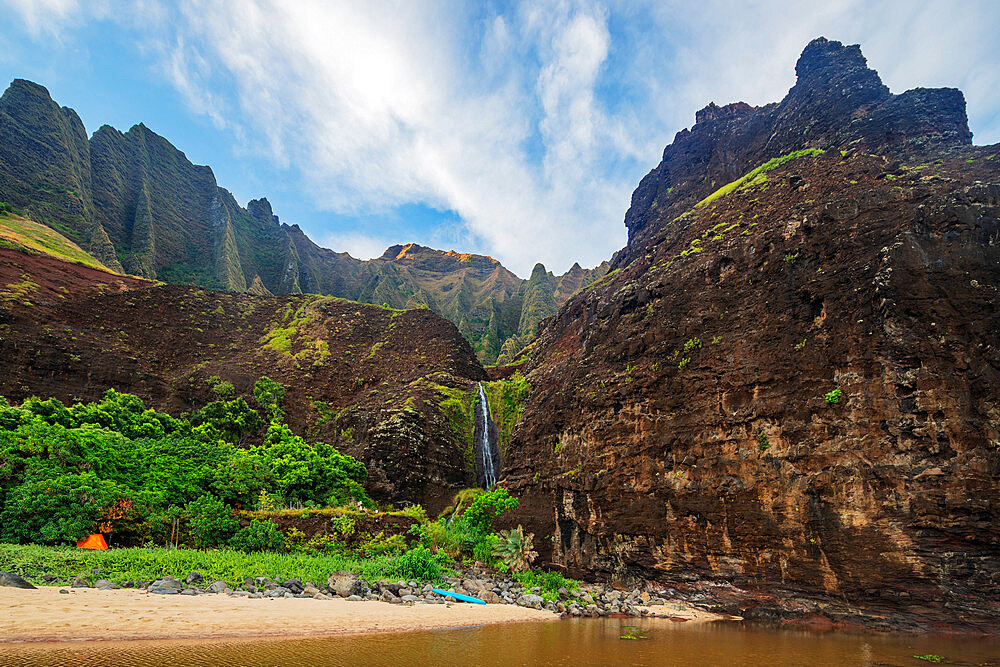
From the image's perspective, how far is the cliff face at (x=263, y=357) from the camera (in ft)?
123

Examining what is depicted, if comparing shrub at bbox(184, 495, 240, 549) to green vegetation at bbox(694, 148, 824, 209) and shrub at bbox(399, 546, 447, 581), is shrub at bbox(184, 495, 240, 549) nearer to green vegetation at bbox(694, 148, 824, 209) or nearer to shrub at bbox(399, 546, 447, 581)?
shrub at bbox(399, 546, 447, 581)

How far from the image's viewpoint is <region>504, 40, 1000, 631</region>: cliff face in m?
14.2

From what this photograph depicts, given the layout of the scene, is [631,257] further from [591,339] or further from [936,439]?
[936,439]

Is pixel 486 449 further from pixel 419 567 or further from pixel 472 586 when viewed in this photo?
pixel 472 586

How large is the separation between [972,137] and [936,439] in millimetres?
25922

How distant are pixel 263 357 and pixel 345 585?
4341cm

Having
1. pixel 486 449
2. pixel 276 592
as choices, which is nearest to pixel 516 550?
pixel 276 592

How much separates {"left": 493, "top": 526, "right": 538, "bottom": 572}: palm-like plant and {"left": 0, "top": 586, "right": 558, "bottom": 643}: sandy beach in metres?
9.39

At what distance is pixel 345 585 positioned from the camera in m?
14.8

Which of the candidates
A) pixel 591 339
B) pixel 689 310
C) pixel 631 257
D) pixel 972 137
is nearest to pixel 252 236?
pixel 631 257

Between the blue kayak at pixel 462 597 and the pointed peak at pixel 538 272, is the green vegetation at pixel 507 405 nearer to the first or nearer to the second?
the blue kayak at pixel 462 597

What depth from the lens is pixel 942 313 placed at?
15969mm

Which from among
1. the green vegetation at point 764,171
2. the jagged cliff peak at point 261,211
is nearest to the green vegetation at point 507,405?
the green vegetation at point 764,171

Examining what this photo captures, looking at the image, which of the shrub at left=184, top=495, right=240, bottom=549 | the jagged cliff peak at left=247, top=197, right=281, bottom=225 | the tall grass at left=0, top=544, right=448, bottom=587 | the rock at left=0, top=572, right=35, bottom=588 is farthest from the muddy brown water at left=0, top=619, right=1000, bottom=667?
the jagged cliff peak at left=247, top=197, right=281, bottom=225
